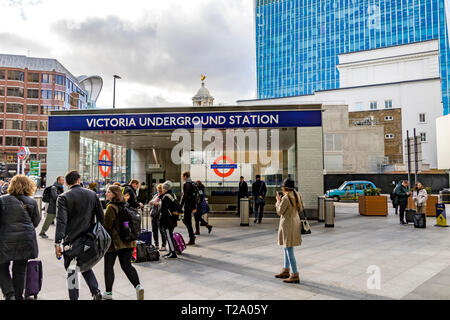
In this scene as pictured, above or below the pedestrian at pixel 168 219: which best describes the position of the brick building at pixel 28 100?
above

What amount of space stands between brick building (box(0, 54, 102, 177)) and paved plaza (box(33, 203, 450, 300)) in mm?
64723

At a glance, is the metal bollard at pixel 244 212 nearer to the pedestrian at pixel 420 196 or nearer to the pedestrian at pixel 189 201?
the pedestrian at pixel 189 201

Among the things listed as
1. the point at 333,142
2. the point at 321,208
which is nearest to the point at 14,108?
the point at 333,142

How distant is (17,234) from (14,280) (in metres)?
0.64

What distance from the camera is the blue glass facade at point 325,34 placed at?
7394cm

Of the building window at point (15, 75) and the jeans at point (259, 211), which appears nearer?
the jeans at point (259, 211)

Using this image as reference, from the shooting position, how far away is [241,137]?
55.1ft

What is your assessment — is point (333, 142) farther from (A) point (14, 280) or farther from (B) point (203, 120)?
(A) point (14, 280)

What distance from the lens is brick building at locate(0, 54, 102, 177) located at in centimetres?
6431

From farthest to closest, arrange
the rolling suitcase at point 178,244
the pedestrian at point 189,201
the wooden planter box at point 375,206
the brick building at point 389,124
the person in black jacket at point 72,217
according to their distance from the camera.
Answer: the brick building at point 389,124, the wooden planter box at point 375,206, the pedestrian at point 189,201, the rolling suitcase at point 178,244, the person in black jacket at point 72,217

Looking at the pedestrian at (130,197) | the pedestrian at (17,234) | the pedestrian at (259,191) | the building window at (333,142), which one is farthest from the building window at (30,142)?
the pedestrian at (17,234)

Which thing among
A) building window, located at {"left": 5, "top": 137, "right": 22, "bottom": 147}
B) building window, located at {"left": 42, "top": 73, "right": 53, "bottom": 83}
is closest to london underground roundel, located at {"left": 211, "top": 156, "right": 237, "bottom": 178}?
building window, located at {"left": 5, "top": 137, "right": 22, "bottom": 147}

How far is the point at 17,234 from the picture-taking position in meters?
4.16

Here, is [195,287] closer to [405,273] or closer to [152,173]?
[405,273]
